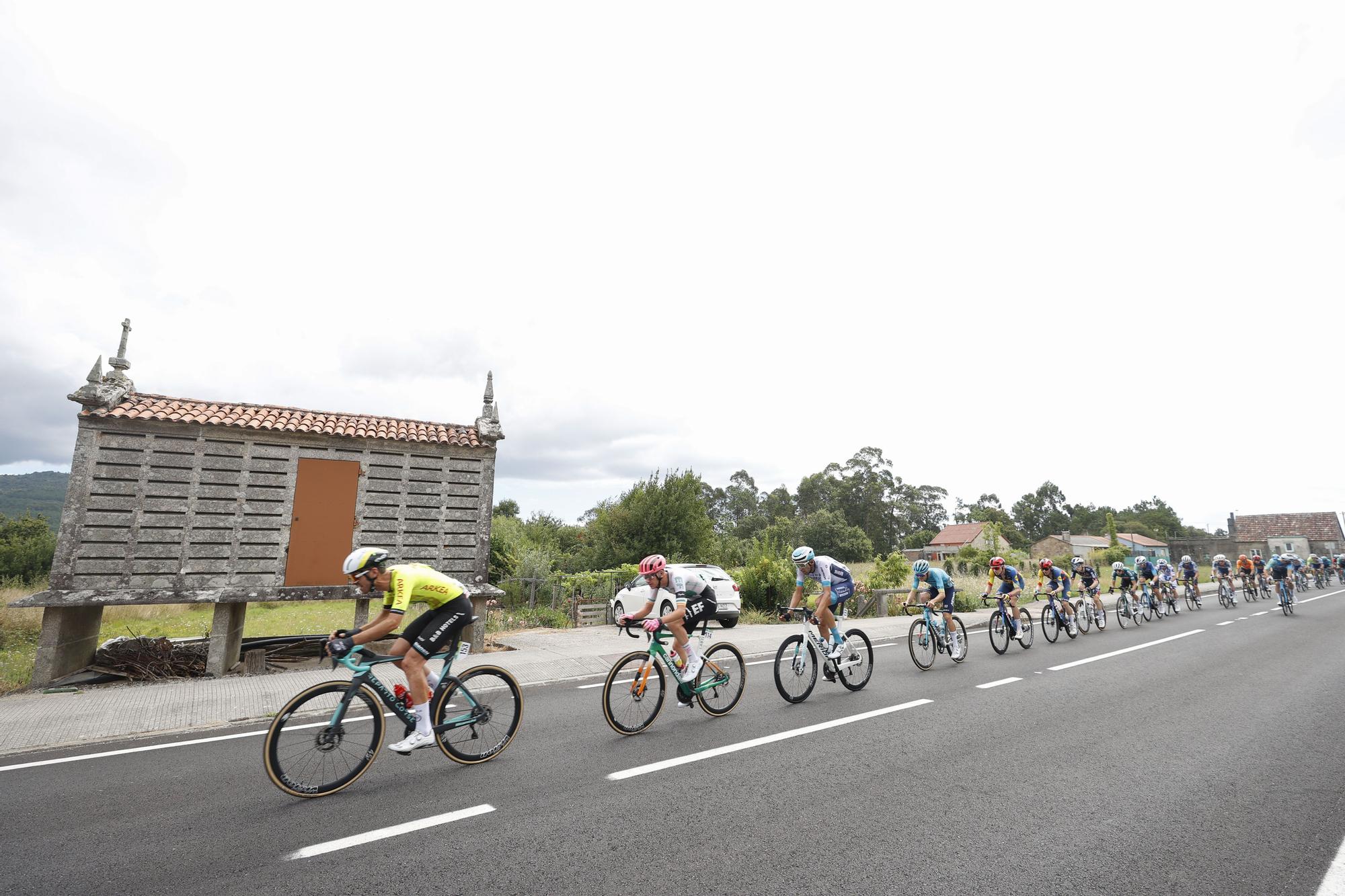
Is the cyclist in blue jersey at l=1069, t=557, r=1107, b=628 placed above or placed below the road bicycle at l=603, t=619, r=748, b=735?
above

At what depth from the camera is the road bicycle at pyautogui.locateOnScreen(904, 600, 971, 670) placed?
33.8ft

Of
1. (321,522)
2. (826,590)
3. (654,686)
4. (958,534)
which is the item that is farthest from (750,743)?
(958,534)

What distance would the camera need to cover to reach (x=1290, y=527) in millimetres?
86250

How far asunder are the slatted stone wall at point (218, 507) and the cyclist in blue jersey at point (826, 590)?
6656mm

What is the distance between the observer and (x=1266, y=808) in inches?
177

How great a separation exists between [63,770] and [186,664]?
5596 millimetres

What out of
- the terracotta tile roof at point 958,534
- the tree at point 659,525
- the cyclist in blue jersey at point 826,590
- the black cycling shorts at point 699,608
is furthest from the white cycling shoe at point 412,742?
the terracotta tile roof at point 958,534

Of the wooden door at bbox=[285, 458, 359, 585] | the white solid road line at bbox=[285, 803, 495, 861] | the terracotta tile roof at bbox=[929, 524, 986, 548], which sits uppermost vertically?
the terracotta tile roof at bbox=[929, 524, 986, 548]

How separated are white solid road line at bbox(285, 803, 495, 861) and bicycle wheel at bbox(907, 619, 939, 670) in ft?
25.3

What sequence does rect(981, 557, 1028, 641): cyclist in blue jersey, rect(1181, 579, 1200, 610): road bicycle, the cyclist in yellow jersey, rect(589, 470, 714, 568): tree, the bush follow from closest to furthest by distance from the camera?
the cyclist in yellow jersey < rect(981, 557, 1028, 641): cyclist in blue jersey < rect(1181, 579, 1200, 610): road bicycle < the bush < rect(589, 470, 714, 568): tree

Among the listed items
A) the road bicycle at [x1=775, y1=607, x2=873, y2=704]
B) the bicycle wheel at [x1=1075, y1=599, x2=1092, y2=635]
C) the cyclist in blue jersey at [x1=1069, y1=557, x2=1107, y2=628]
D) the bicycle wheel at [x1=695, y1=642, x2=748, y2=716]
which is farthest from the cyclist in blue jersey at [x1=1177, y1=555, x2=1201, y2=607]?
the bicycle wheel at [x1=695, y1=642, x2=748, y2=716]

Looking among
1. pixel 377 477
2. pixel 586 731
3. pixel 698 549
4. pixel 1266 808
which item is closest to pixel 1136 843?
pixel 1266 808

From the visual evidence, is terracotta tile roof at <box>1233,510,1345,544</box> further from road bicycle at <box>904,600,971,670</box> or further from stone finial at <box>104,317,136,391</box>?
stone finial at <box>104,317,136,391</box>

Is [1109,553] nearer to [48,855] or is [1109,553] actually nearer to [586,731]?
[586,731]
